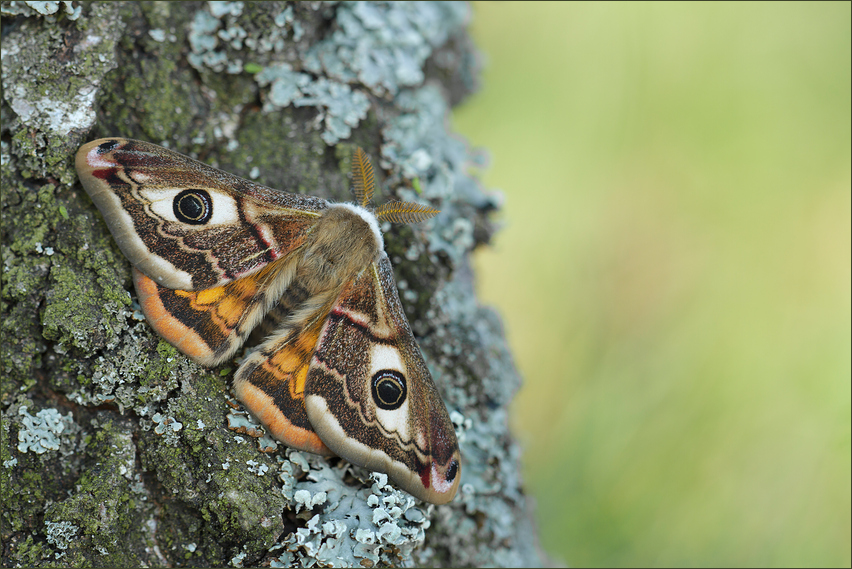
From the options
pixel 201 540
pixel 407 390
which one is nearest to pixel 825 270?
pixel 407 390

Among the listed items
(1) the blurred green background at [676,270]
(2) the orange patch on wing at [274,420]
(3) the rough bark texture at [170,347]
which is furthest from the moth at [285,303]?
(1) the blurred green background at [676,270]

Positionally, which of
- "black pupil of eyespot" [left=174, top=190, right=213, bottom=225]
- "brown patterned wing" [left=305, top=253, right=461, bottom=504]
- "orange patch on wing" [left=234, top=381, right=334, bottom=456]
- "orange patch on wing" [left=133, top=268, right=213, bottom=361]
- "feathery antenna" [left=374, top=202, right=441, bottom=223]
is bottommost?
"orange patch on wing" [left=234, top=381, right=334, bottom=456]

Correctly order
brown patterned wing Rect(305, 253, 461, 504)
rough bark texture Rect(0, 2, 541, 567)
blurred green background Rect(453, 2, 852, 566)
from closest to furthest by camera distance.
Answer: rough bark texture Rect(0, 2, 541, 567), brown patterned wing Rect(305, 253, 461, 504), blurred green background Rect(453, 2, 852, 566)

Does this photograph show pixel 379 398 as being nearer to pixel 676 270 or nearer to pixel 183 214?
pixel 183 214

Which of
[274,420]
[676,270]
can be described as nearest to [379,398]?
[274,420]

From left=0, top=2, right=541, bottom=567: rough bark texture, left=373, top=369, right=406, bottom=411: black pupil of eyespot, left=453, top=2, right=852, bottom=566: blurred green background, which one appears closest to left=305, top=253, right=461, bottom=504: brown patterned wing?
left=373, top=369, right=406, bottom=411: black pupil of eyespot

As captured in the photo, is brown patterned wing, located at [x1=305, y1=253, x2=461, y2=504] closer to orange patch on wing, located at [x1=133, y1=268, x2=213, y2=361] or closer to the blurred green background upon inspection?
orange patch on wing, located at [x1=133, y1=268, x2=213, y2=361]
